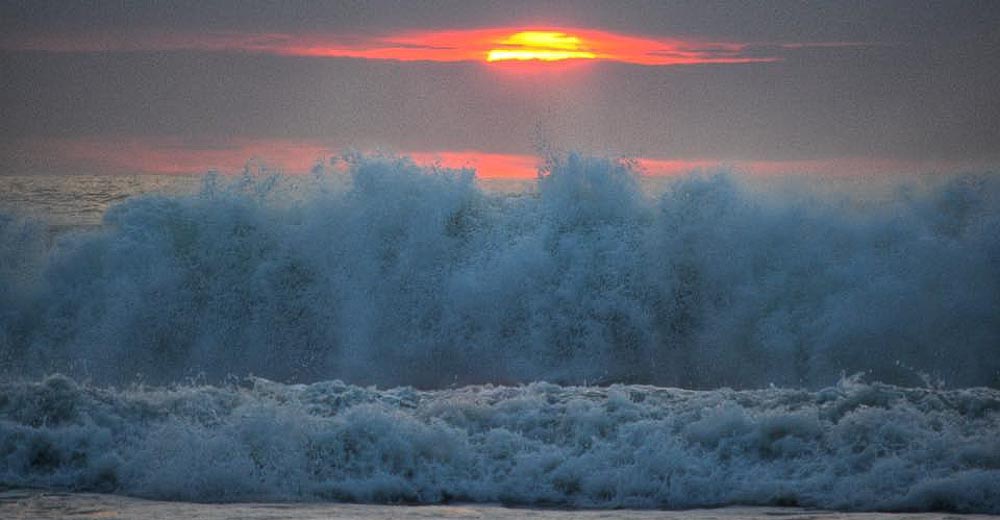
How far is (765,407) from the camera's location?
8633mm

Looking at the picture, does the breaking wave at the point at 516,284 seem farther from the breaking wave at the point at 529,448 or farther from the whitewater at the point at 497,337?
the breaking wave at the point at 529,448

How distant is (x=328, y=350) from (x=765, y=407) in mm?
6133

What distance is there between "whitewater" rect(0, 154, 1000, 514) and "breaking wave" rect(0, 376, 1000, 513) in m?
0.02

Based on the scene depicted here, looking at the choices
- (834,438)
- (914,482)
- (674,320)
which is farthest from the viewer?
(674,320)

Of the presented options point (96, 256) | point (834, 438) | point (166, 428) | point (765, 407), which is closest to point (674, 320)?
point (765, 407)

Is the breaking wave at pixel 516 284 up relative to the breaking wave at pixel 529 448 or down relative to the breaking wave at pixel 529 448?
up

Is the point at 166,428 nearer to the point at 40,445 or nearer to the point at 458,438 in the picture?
the point at 40,445

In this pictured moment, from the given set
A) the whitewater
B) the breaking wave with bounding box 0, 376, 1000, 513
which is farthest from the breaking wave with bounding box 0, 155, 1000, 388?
the breaking wave with bounding box 0, 376, 1000, 513

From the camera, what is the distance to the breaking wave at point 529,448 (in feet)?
24.3

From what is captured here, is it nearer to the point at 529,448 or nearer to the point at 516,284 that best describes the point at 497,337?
the point at 516,284

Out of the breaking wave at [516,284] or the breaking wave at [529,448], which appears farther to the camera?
the breaking wave at [516,284]

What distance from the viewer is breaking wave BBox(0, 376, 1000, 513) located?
7.39 meters

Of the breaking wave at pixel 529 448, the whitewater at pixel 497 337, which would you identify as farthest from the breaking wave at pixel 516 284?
the breaking wave at pixel 529 448

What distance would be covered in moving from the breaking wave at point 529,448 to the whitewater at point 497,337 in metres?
0.02
